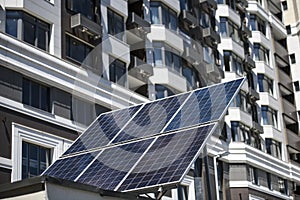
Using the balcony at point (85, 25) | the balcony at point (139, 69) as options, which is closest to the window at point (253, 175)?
the balcony at point (139, 69)

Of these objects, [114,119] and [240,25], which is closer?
[114,119]

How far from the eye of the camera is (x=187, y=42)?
33500mm

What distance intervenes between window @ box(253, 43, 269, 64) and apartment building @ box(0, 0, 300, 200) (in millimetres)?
132

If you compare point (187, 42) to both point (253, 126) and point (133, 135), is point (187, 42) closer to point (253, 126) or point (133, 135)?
point (253, 126)

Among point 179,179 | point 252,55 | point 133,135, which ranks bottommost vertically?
point 179,179

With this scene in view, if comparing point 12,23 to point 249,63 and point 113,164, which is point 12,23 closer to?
point 113,164

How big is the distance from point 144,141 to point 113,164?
1.24m

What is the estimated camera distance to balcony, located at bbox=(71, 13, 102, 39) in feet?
75.9

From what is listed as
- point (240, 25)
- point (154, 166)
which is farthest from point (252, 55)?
point (154, 166)

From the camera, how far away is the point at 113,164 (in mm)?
14484

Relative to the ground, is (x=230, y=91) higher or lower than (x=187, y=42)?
lower

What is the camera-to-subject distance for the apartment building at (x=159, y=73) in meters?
19.7

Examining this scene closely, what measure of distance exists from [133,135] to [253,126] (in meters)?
24.2

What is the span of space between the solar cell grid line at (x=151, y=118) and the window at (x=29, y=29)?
19.5 feet
